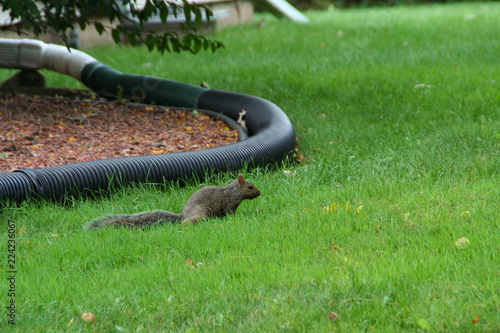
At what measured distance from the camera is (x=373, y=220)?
3.93m

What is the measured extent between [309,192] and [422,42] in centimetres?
705

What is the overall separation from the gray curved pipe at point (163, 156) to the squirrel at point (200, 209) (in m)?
0.75

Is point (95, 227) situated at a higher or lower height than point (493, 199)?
lower

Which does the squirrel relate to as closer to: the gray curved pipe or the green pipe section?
the gray curved pipe

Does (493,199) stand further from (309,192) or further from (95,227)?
(95,227)

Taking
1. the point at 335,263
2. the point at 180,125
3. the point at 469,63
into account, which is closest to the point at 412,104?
the point at 469,63

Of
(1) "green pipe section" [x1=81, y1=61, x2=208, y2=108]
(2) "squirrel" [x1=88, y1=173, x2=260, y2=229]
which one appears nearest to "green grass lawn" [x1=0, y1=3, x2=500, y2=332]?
(2) "squirrel" [x1=88, y1=173, x2=260, y2=229]

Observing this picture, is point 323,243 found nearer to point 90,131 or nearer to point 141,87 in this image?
point 90,131

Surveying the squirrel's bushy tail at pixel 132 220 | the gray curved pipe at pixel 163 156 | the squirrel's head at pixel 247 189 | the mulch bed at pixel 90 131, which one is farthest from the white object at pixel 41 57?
the squirrel's head at pixel 247 189

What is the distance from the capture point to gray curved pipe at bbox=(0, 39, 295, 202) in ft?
15.2

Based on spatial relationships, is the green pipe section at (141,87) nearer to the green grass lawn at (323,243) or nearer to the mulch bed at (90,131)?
the mulch bed at (90,131)

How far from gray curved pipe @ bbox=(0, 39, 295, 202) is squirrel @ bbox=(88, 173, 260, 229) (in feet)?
2.47

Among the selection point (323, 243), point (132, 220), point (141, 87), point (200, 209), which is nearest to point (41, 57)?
point (141, 87)

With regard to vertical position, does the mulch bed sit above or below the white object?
below
